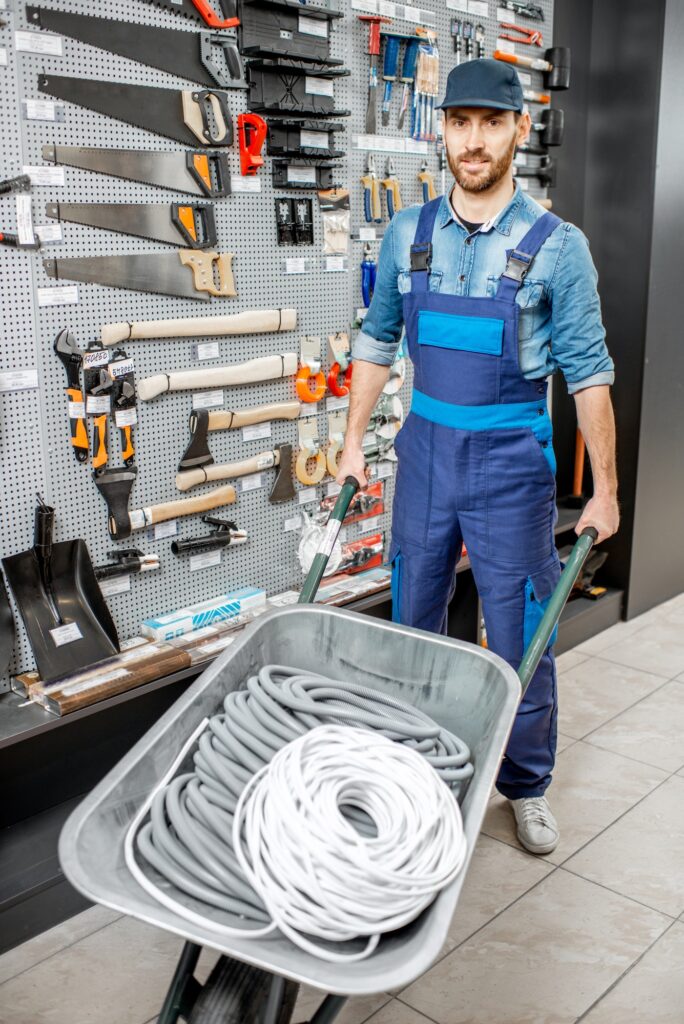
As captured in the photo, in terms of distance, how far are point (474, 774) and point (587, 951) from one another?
3.96 feet

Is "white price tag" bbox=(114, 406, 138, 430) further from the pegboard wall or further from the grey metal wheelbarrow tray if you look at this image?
the grey metal wheelbarrow tray

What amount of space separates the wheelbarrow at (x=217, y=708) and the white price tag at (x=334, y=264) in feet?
5.00

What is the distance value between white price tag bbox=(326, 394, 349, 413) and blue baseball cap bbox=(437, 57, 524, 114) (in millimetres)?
1237

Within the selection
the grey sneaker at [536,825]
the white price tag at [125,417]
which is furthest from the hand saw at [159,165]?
the grey sneaker at [536,825]

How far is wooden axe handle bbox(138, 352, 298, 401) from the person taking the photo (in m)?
2.72

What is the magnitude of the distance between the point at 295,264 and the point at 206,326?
0.46m

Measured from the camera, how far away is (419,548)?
2615 millimetres

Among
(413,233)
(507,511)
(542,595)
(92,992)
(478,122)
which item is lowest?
(92,992)

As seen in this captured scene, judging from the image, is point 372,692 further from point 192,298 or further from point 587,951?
point 192,298

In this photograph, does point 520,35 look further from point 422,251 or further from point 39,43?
point 39,43

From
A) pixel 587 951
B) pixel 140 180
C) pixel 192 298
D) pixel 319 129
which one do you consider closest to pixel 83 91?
pixel 140 180

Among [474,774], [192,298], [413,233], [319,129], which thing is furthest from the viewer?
[319,129]

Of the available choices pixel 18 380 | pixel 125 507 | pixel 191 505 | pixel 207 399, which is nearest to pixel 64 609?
pixel 125 507

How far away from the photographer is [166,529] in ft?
9.52
